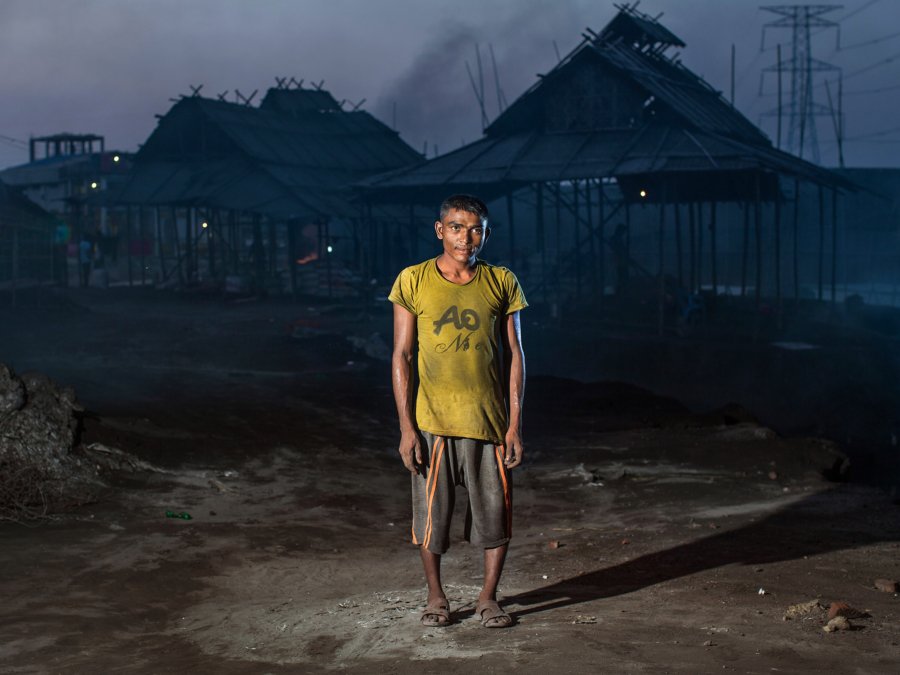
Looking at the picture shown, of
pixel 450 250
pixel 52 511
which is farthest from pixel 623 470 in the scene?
pixel 450 250

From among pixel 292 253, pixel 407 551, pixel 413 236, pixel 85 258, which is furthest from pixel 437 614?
pixel 85 258

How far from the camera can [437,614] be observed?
4391 millimetres

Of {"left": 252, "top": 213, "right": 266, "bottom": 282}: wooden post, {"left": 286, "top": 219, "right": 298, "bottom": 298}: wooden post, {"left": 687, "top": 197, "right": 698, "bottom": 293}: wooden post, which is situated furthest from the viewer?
{"left": 252, "top": 213, "right": 266, "bottom": 282}: wooden post

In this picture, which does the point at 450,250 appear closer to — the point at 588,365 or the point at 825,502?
the point at 825,502

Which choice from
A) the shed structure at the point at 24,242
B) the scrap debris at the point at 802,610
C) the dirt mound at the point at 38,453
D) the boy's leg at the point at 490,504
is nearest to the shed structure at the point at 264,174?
the shed structure at the point at 24,242

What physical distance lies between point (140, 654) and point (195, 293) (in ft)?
97.8

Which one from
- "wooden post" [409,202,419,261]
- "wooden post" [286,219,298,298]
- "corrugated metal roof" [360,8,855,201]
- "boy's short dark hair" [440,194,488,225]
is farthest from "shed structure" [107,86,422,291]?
"boy's short dark hair" [440,194,488,225]

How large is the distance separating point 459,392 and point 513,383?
0.88 feet

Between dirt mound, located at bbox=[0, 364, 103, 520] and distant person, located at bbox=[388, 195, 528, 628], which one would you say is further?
dirt mound, located at bbox=[0, 364, 103, 520]

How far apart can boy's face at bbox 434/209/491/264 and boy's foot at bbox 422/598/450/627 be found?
1.53 meters

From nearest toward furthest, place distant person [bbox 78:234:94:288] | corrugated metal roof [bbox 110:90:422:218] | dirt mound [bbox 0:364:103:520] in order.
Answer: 1. dirt mound [bbox 0:364:103:520]
2. corrugated metal roof [bbox 110:90:422:218]
3. distant person [bbox 78:234:94:288]

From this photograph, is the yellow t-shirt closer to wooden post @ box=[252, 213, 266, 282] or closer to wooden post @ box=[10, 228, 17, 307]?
wooden post @ box=[10, 228, 17, 307]

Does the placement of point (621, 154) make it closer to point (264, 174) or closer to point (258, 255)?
point (264, 174)

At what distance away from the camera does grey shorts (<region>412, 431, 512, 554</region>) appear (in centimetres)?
439
